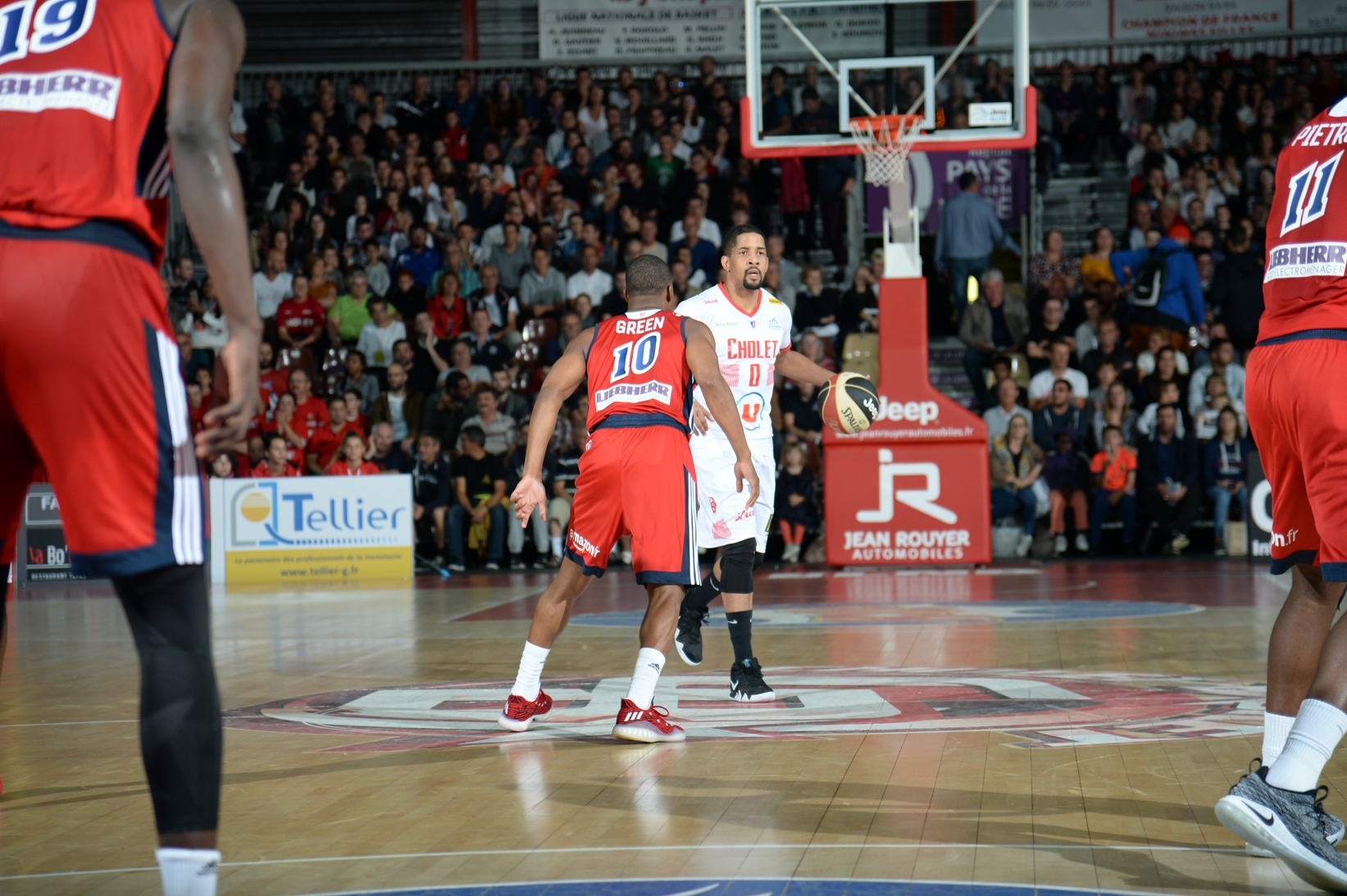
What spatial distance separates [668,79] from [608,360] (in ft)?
52.5

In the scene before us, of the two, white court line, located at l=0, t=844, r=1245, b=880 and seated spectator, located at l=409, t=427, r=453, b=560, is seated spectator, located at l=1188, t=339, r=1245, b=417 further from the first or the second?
white court line, located at l=0, t=844, r=1245, b=880

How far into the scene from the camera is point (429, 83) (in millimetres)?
22484

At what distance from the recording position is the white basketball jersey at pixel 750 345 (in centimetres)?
718

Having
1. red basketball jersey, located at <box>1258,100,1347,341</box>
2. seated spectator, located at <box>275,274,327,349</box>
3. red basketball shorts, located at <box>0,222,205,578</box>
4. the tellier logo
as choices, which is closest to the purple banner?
seated spectator, located at <box>275,274,327,349</box>

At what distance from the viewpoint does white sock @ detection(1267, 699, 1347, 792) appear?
3477mm

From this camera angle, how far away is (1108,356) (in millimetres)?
15266

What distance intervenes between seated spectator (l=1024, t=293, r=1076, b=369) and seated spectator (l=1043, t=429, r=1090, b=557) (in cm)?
116

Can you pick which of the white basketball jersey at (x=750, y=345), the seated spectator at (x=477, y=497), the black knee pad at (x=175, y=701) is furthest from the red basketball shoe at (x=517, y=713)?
the seated spectator at (x=477, y=497)

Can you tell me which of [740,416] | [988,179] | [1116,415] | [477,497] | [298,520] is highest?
[988,179]

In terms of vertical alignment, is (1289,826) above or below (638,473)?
below

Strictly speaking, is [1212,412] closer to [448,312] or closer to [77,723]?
[448,312]

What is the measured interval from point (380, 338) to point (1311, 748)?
14179 millimetres

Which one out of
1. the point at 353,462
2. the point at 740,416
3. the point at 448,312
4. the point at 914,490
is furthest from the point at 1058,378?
the point at 740,416

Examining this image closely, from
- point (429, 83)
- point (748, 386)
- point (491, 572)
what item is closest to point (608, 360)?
point (748, 386)
